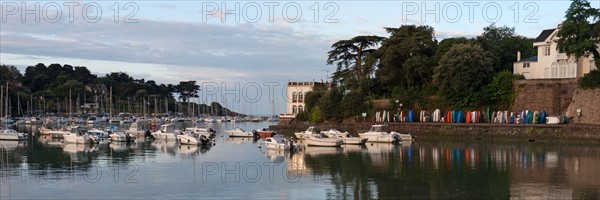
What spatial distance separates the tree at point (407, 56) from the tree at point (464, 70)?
14.6 ft

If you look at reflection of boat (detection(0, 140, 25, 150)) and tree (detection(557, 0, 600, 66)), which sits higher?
tree (detection(557, 0, 600, 66))

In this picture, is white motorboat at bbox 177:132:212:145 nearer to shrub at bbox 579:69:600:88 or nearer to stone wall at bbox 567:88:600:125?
stone wall at bbox 567:88:600:125

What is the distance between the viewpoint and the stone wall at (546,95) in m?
58.7

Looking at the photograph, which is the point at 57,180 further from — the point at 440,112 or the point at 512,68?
the point at 512,68

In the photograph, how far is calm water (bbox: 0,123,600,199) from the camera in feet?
88.7

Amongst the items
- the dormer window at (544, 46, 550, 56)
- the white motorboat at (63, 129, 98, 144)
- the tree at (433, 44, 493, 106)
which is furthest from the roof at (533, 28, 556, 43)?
the white motorboat at (63, 129, 98, 144)

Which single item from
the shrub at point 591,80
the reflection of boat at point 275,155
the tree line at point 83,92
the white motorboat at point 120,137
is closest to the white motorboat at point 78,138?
the white motorboat at point 120,137

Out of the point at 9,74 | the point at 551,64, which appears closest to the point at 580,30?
the point at 551,64

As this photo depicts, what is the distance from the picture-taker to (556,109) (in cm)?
5900

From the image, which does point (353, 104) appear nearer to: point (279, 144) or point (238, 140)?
point (238, 140)

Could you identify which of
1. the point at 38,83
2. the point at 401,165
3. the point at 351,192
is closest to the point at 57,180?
the point at 351,192

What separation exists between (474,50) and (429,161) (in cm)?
2631

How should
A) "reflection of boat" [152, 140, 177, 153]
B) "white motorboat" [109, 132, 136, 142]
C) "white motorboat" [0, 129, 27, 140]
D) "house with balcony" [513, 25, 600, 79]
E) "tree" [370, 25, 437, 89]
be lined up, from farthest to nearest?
"tree" [370, 25, 437, 89]
"house with balcony" [513, 25, 600, 79]
"white motorboat" [0, 129, 27, 140]
"white motorboat" [109, 132, 136, 142]
"reflection of boat" [152, 140, 177, 153]

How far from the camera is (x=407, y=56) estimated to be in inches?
2800
